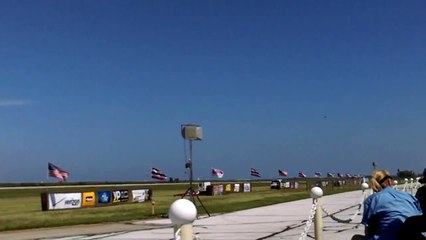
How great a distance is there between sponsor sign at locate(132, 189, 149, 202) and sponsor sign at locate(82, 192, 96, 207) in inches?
157

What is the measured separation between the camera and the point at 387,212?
18.3 ft

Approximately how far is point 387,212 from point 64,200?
93.5ft

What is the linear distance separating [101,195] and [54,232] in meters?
17.6

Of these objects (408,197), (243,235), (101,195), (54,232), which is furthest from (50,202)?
(408,197)

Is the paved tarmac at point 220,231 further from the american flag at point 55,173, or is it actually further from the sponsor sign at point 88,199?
the american flag at point 55,173

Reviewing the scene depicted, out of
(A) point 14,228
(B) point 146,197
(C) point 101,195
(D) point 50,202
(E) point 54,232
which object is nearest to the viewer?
A: (E) point 54,232

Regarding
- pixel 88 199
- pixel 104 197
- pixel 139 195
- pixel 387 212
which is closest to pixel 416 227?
pixel 387 212

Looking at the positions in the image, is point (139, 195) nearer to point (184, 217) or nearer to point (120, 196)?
point (120, 196)

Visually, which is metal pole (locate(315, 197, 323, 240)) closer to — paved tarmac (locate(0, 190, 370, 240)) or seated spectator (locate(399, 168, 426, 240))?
paved tarmac (locate(0, 190, 370, 240))

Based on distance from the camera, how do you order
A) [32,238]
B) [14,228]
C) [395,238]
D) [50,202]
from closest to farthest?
[395,238], [32,238], [14,228], [50,202]

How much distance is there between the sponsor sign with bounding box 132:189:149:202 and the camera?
3850 cm

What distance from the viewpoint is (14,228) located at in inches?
806

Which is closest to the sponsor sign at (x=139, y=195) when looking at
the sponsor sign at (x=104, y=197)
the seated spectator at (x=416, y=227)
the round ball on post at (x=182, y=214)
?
the sponsor sign at (x=104, y=197)

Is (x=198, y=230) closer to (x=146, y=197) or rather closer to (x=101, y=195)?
(x=101, y=195)
